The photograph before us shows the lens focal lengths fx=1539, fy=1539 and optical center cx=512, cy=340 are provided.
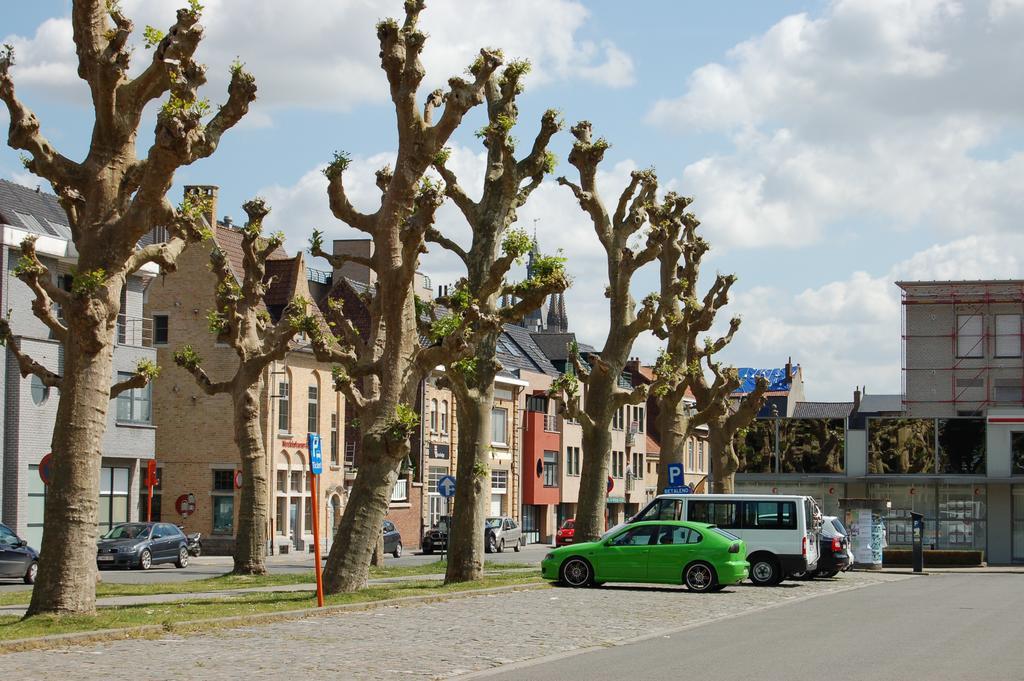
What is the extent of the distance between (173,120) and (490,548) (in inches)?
1828

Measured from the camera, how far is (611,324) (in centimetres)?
3797

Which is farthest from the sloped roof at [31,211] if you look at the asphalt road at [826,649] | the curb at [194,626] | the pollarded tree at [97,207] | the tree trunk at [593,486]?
the asphalt road at [826,649]

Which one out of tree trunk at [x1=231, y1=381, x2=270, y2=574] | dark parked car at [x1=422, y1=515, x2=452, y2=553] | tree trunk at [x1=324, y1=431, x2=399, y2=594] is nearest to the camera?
tree trunk at [x1=324, y1=431, x2=399, y2=594]

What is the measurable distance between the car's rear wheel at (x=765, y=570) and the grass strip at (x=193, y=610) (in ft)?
21.1

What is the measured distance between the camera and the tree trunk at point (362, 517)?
24.6m

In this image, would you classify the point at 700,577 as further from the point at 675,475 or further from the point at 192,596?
the point at 675,475

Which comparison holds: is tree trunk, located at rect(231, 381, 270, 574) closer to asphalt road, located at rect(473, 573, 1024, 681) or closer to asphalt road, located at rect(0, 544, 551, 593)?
asphalt road, located at rect(0, 544, 551, 593)

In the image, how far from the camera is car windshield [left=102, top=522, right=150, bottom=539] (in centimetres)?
4288

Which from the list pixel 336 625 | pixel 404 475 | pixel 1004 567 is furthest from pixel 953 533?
pixel 336 625

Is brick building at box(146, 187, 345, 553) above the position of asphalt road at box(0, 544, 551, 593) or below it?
above

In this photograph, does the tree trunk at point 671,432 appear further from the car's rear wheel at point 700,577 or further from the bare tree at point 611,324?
the car's rear wheel at point 700,577

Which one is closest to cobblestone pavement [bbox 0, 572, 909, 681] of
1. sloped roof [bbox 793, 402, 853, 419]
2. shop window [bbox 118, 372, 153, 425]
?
shop window [bbox 118, 372, 153, 425]

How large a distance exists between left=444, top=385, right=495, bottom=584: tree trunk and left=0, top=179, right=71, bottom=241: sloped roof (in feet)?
72.2

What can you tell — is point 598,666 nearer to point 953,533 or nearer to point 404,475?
point 953,533
